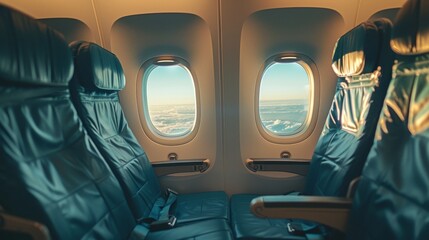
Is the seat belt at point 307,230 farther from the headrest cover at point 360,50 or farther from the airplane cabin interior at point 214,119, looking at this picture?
the headrest cover at point 360,50

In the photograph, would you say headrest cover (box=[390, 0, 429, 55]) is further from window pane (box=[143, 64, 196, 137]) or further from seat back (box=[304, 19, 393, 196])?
window pane (box=[143, 64, 196, 137])

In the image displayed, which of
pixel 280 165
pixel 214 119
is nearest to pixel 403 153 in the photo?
pixel 280 165

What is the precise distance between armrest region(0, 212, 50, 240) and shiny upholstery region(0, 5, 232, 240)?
0.02 meters

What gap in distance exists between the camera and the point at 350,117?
141cm

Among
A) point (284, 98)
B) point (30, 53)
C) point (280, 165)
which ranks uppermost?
point (30, 53)

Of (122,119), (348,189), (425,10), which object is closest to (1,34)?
(122,119)

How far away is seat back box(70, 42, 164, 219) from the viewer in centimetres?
141

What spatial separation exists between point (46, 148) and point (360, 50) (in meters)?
1.54

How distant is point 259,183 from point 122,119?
1.37m

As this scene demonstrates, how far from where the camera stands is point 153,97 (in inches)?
100.0

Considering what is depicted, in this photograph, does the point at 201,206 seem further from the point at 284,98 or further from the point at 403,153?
the point at 403,153

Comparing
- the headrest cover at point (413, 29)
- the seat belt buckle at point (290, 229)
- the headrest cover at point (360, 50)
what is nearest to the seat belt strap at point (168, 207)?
the seat belt buckle at point (290, 229)

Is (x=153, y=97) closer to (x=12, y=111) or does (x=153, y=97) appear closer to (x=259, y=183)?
(x=259, y=183)

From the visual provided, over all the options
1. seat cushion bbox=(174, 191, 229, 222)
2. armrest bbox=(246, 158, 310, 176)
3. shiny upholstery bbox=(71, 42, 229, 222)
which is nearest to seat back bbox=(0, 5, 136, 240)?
shiny upholstery bbox=(71, 42, 229, 222)
